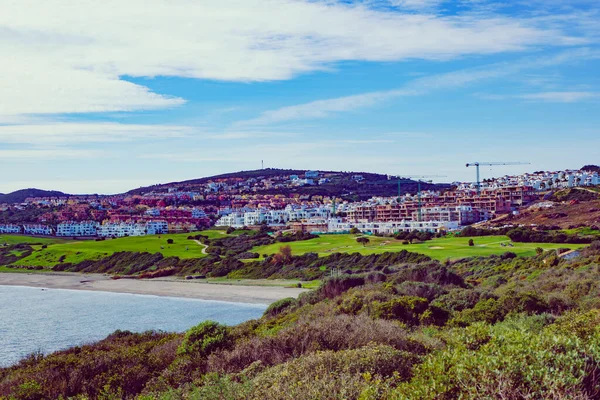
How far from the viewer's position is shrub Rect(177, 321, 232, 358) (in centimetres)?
1176

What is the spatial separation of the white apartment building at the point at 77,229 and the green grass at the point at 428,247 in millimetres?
52543

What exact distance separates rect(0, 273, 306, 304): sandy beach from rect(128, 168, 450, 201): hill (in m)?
100

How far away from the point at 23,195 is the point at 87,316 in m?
158

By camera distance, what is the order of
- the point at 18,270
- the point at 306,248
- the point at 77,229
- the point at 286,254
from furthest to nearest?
the point at 77,229, the point at 306,248, the point at 18,270, the point at 286,254

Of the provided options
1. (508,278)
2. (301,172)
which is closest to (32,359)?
(508,278)

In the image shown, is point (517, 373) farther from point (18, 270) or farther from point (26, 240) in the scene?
point (26, 240)

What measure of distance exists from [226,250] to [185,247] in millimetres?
7585

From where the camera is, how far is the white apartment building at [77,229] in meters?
104

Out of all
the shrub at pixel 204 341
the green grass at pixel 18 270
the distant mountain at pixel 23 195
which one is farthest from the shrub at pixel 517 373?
the distant mountain at pixel 23 195

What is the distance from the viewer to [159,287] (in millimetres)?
43781

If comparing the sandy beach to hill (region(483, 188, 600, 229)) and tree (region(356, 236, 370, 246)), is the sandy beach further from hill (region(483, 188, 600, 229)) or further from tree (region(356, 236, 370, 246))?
hill (region(483, 188, 600, 229))

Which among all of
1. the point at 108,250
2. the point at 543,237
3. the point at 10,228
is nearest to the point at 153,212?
the point at 10,228

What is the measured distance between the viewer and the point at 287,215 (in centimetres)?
11319

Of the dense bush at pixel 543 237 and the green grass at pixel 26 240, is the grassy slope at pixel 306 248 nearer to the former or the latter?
the green grass at pixel 26 240
